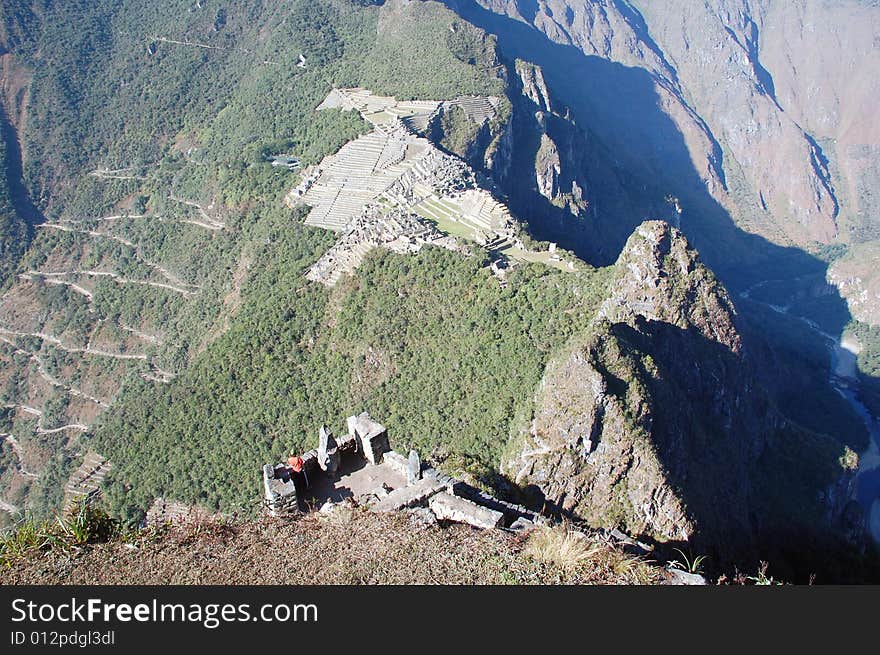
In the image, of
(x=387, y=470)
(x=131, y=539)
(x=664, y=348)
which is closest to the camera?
(x=131, y=539)

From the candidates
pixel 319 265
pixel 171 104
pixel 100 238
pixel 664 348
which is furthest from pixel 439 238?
pixel 171 104

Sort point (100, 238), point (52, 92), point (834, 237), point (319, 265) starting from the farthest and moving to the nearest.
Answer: point (834, 237) < point (52, 92) < point (100, 238) < point (319, 265)

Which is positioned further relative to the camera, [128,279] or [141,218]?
[141,218]

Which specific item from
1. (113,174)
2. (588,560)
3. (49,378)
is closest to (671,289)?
(588,560)

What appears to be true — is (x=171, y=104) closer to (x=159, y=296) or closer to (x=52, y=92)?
(x=52, y=92)

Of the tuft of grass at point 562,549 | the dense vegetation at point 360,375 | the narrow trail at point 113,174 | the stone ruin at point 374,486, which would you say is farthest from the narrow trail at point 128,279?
the tuft of grass at point 562,549

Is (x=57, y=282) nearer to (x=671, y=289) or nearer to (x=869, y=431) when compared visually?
(x=671, y=289)

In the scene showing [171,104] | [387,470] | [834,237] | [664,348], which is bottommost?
[834,237]
